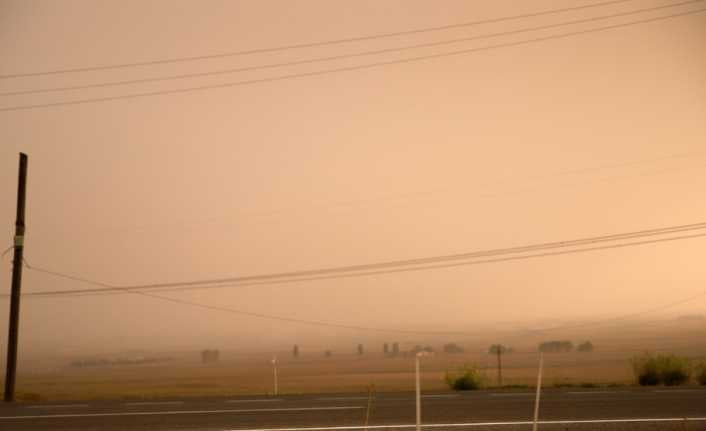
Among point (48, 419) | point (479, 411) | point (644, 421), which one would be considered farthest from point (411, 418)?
point (48, 419)

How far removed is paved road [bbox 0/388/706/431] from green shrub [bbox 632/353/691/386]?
406 centimetres

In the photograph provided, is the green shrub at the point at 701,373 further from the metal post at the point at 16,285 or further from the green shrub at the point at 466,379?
the metal post at the point at 16,285

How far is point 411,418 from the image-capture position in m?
16.1

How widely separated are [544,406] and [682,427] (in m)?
4.12

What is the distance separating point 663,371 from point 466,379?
24.8 feet

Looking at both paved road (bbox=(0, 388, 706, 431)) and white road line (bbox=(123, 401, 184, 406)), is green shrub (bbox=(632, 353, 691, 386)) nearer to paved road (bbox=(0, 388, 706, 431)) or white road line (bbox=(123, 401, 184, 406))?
paved road (bbox=(0, 388, 706, 431))

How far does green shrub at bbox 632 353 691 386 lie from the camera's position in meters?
26.0

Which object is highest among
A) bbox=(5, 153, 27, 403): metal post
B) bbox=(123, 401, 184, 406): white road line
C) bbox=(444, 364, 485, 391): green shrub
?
bbox=(5, 153, 27, 403): metal post

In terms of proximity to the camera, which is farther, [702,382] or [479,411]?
[702,382]

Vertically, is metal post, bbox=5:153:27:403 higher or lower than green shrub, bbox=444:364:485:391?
higher

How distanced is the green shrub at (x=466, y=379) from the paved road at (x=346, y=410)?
2.42 m

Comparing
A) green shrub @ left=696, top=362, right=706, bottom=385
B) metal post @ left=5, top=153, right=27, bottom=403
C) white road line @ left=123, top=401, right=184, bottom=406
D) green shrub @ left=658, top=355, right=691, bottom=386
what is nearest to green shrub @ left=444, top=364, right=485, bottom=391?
green shrub @ left=658, top=355, right=691, bottom=386

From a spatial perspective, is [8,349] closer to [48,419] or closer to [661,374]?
[48,419]

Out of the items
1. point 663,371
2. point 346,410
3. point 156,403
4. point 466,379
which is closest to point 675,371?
point 663,371
